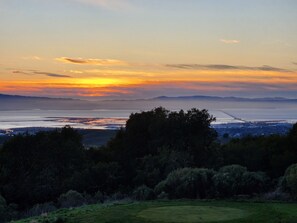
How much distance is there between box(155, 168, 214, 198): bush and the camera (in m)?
26.2

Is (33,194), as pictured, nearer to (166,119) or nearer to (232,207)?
(166,119)

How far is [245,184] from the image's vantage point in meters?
26.7

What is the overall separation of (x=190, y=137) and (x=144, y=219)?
18.9m

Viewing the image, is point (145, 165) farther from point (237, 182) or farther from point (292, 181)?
point (292, 181)

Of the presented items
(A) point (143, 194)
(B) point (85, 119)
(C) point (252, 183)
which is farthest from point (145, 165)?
(B) point (85, 119)

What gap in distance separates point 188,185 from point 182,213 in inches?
296

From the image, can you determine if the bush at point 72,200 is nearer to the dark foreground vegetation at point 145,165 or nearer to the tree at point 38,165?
the dark foreground vegetation at point 145,165

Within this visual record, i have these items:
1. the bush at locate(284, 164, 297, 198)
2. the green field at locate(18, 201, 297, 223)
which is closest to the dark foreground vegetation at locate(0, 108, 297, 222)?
the bush at locate(284, 164, 297, 198)

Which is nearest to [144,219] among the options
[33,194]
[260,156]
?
[33,194]

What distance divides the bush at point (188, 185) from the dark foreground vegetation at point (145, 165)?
57 millimetres

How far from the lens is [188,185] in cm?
2616

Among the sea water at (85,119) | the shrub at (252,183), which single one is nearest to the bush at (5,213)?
the shrub at (252,183)

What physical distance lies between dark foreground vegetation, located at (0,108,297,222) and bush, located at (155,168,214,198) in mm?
57

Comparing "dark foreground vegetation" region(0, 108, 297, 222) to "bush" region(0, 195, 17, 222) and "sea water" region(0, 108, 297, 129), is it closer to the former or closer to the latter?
"bush" region(0, 195, 17, 222)
